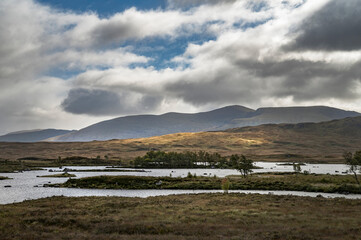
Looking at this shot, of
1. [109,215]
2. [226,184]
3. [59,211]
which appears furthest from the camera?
[226,184]

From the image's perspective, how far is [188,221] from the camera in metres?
40.0

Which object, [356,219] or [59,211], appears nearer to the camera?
[356,219]

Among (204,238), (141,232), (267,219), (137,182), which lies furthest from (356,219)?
(137,182)

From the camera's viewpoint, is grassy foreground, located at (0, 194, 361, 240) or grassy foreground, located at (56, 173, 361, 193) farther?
grassy foreground, located at (56, 173, 361, 193)

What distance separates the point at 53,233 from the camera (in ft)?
111

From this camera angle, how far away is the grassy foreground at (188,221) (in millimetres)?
32344

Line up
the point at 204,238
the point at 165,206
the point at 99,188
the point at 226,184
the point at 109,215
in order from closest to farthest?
the point at 204,238, the point at 109,215, the point at 165,206, the point at 226,184, the point at 99,188

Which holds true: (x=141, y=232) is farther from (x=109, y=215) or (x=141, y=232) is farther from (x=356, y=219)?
(x=356, y=219)

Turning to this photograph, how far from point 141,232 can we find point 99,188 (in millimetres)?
70956

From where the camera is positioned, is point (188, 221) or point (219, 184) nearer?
point (188, 221)

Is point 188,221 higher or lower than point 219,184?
higher

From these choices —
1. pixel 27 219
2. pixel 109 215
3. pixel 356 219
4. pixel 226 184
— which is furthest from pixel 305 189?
pixel 27 219

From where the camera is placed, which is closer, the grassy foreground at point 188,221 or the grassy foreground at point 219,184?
the grassy foreground at point 188,221

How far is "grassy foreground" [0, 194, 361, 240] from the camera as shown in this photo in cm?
3234
